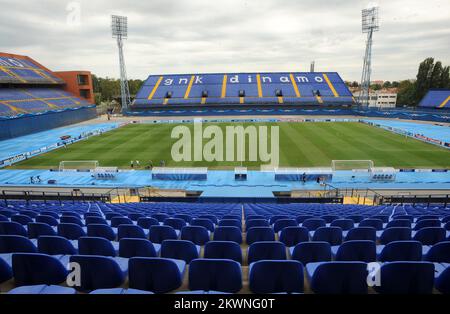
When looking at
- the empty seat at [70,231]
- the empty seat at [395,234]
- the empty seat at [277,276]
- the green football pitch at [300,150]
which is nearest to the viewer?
the empty seat at [277,276]

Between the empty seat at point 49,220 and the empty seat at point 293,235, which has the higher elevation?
the empty seat at point 293,235

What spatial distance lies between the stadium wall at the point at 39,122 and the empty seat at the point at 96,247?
47033 mm

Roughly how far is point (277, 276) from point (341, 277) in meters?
0.75

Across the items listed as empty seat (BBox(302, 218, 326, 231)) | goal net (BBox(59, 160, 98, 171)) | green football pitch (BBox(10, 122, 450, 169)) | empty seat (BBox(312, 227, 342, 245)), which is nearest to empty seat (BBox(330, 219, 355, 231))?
empty seat (BBox(302, 218, 326, 231))

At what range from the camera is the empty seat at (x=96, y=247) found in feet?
14.9

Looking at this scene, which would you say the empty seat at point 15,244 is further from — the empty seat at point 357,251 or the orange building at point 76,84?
the orange building at point 76,84

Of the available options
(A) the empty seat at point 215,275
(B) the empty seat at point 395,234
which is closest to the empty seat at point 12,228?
(A) the empty seat at point 215,275

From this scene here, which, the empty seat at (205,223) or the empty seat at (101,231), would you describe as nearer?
the empty seat at (101,231)

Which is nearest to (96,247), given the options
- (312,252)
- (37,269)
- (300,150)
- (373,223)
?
(37,269)

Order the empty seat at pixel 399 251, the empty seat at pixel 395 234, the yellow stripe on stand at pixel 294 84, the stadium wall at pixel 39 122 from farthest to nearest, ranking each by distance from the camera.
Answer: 1. the yellow stripe on stand at pixel 294 84
2. the stadium wall at pixel 39 122
3. the empty seat at pixel 395 234
4. the empty seat at pixel 399 251

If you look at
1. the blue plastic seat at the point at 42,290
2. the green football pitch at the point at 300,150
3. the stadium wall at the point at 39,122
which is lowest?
the green football pitch at the point at 300,150

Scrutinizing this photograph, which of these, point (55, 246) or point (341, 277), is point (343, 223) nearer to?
point (341, 277)

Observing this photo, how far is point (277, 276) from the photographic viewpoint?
3.45 metres

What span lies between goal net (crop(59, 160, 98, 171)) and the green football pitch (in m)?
1.01
